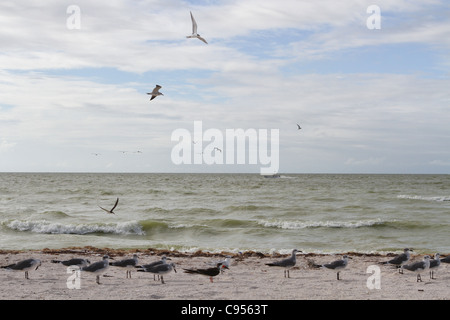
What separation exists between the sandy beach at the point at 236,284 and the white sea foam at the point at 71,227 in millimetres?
9129

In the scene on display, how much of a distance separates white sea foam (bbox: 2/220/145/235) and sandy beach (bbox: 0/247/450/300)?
9.13 m

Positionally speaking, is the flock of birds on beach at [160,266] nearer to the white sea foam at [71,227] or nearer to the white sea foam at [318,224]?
the white sea foam at [71,227]

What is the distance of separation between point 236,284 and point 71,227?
1436 centimetres

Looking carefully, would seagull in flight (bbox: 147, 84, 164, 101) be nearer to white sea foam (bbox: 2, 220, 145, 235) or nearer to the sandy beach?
the sandy beach

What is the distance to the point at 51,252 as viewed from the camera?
13523mm

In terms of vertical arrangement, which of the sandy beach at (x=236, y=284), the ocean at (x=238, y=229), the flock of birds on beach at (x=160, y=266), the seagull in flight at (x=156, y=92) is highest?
the seagull in flight at (x=156, y=92)

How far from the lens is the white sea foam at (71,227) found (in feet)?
70.6

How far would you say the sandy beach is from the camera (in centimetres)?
858

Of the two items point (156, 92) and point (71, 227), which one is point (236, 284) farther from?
point (71, 227)

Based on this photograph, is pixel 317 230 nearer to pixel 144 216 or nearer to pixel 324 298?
pixel 144 216

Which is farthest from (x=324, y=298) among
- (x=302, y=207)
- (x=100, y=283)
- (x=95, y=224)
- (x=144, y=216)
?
(x=302, y=207)

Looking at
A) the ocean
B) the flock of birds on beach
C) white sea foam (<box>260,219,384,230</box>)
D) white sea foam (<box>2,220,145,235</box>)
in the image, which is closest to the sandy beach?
the flock of birds on beach

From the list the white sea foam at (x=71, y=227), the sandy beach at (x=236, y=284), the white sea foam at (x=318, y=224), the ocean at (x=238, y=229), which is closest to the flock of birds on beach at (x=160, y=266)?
the sandy beach at (x=236, y=284)

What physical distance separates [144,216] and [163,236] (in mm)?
6459
